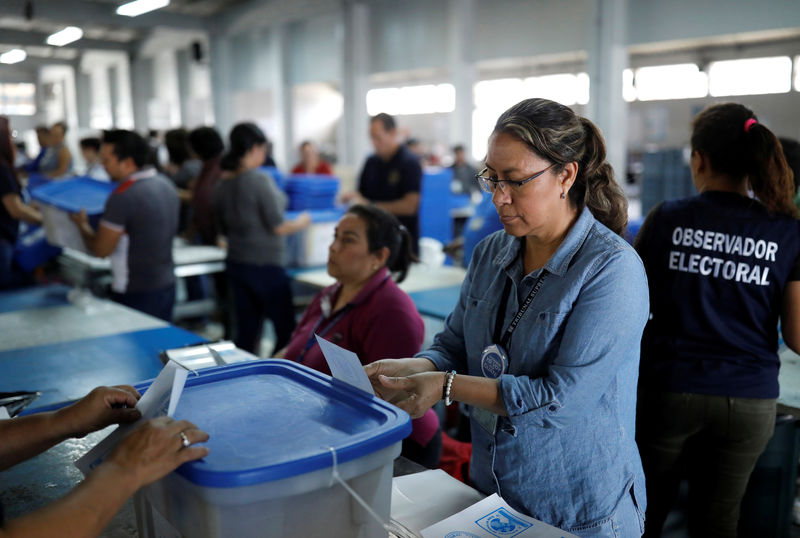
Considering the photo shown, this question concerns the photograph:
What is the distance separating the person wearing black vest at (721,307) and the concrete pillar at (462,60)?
25.3ft

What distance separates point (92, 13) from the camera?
38.6 feet

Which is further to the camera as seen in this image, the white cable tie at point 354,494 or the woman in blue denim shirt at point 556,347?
the woman in blue denim shirt at point 556,347

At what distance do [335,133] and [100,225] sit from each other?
47.8 feet

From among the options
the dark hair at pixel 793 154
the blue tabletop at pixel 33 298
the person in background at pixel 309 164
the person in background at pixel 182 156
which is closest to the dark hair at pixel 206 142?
the person in background at pixel 182 156

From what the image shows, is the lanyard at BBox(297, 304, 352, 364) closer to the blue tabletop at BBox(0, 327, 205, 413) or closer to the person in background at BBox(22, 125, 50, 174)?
the blue tabletop at BBox(0, 327, 205, 413)

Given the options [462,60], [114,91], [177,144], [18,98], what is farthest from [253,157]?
[18,98]

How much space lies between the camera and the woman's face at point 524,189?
1.30m

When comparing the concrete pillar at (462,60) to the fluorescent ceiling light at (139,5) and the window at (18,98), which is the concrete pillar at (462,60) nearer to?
the fluorescent ceiling light at (139,5)

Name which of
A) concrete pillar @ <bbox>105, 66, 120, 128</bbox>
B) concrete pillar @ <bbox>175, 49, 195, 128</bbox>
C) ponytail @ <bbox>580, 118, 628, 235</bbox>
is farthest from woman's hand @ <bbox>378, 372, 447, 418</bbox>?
concrete pillar @ <bbox>105, 66, 120, 128</bbox>

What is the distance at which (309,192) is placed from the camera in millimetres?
5277

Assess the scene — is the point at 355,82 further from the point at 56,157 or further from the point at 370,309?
the point at 370,309

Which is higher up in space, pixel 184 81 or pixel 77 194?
pixel 184 81

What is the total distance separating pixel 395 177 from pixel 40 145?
Answer: 625 cm

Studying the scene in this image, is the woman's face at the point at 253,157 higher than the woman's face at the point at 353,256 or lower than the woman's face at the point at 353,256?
higher
